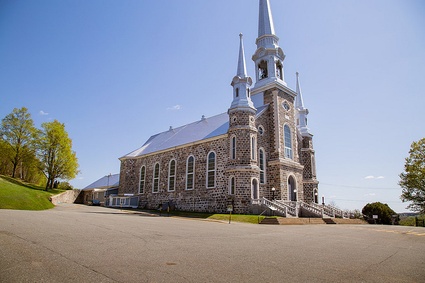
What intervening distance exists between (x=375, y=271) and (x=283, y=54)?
115ft

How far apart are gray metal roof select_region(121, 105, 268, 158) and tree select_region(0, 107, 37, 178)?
53.6 feet

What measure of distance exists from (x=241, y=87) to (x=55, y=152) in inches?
1279

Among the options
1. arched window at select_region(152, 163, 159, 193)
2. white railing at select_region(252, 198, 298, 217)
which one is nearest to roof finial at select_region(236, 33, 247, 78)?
white railing at select_region(252, 198, 298, 217)

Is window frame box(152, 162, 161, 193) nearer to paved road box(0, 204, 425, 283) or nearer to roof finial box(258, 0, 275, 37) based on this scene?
roof finial box(258, 0, 275, 37)

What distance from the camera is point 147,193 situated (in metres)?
39.9

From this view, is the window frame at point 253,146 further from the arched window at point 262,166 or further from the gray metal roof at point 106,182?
the gray metal roof at point 106,182

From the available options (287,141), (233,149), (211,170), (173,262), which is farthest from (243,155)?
(173,262)

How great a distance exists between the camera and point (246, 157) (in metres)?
28.9

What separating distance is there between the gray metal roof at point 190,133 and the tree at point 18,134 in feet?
53.6

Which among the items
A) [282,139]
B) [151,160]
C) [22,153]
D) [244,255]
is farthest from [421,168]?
[22,153]

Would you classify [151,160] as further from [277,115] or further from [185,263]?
[185,263]

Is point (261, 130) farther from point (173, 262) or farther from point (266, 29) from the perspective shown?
point (173, 262)

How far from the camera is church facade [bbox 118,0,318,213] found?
2922 centimetres

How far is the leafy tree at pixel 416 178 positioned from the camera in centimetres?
3725
